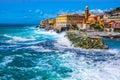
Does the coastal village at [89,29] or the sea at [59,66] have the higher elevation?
the coastal village at [89,29]

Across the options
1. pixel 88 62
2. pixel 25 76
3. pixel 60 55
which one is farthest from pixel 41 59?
pixel 25 76

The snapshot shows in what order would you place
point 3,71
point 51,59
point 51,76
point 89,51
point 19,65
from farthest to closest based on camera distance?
point 89,51 < point 51,59 < point 19,65 < point 3,71 < point 51,76

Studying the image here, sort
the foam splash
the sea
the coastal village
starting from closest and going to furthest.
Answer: the foam splash < the sea < the coastal village

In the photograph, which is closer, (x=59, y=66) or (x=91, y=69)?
(x=91, y=69)

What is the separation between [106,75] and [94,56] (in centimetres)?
1256

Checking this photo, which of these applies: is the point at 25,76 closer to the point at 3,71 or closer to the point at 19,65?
the point at 3,71

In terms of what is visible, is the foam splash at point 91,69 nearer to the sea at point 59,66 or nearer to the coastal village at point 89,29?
the sea at point 59,66

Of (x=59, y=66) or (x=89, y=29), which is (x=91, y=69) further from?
(x=89, y=29)

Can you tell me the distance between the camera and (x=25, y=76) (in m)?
30.5

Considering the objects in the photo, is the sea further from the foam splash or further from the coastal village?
the coastal village

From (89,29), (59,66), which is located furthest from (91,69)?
(89,29)

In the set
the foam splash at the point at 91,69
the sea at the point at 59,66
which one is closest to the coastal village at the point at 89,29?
the sea at the point at 59,66

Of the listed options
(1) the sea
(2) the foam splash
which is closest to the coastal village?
(1) the sea

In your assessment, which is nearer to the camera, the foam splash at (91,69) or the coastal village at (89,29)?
the foam splash at (91,69)
